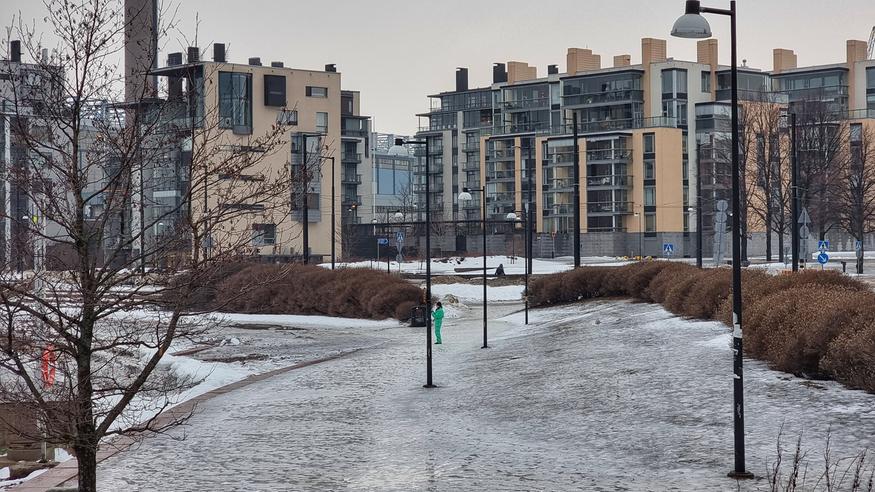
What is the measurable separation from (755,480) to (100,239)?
30.2ft

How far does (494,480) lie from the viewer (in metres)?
16.1

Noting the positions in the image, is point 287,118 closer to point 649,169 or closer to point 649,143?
point 649,169

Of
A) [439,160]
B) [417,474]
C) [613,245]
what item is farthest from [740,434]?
[439,160]

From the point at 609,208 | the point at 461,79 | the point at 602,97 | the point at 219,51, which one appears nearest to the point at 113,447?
the point at 219,51

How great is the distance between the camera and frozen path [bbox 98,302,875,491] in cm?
1638

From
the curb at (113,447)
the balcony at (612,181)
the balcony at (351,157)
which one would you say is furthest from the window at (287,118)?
the balcony at (351,157)

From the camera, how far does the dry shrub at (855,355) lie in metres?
18.9

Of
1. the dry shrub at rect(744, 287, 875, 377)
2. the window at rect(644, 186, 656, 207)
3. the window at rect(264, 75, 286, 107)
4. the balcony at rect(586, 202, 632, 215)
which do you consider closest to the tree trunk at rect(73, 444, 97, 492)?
the dry shrub at rect(744, 287, 875, 377)

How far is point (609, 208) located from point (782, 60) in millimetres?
34710

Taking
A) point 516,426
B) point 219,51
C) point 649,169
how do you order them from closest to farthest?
1. point 516,426
2. point 219,51
3. point 649,169

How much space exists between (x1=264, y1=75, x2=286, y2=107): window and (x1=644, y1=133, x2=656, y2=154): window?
122 ft

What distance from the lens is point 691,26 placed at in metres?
15.4

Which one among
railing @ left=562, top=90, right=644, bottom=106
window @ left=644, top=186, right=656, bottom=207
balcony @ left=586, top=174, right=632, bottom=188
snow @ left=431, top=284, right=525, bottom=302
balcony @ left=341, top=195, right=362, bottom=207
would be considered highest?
railing @ left=562, top=90, right=644, bottom=106

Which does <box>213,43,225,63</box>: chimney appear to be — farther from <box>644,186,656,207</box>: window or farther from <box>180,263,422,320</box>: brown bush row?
<box>180,263,422,320</box>: brown bush row
